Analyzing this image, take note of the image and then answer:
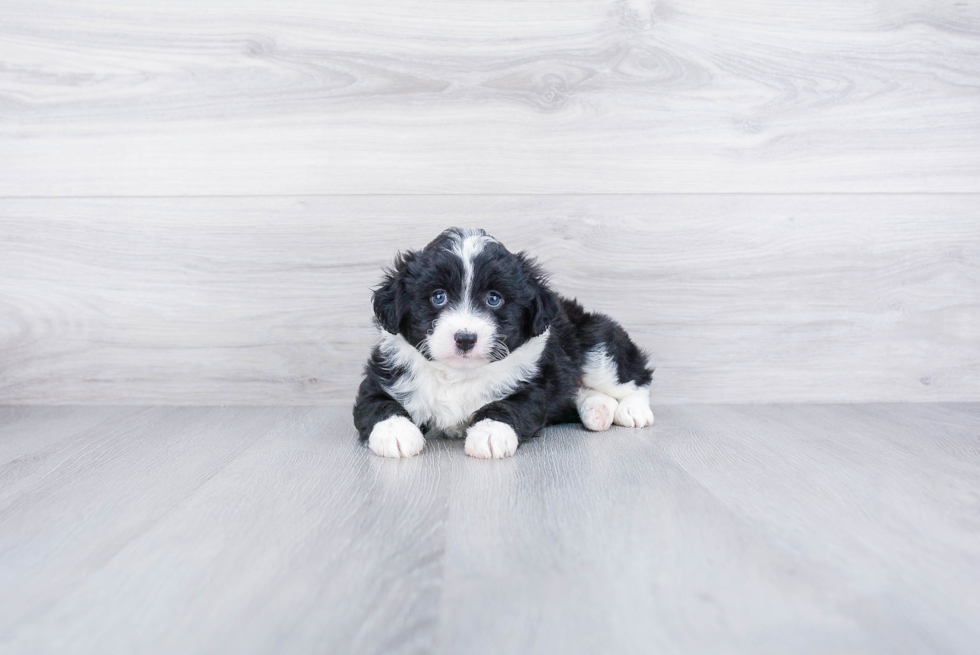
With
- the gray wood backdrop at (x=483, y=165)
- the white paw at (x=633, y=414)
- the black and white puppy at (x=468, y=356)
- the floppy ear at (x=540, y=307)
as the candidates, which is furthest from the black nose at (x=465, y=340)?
the gray wood backdrop at (x=483, y=165)

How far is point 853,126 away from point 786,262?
518mm

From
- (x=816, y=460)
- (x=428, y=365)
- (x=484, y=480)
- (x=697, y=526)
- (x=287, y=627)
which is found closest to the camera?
(x=287, y=627)

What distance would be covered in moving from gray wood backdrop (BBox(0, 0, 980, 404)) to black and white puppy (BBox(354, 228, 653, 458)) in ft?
1.76

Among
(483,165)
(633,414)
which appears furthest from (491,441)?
(483,165)

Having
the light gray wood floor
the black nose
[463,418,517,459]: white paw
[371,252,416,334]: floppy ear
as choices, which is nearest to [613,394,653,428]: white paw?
the light gray wood floor

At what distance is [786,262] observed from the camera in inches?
98.0

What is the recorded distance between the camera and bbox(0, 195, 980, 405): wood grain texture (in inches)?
96.7

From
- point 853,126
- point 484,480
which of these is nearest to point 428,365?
point 484,480

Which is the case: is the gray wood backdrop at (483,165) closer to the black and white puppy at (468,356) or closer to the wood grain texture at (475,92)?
the wood grain texture at (475,92)

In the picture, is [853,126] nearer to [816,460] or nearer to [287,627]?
[816,460]

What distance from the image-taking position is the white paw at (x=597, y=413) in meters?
2.08

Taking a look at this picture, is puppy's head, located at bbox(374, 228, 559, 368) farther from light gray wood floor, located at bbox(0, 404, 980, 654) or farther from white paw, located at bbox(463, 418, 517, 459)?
light gray wood floor, located at bbox(0, 404, 980, 654)

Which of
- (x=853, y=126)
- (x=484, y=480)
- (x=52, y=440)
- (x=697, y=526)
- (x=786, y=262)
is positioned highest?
(x=853, y=126)

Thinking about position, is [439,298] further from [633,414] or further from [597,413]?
[633,414]
